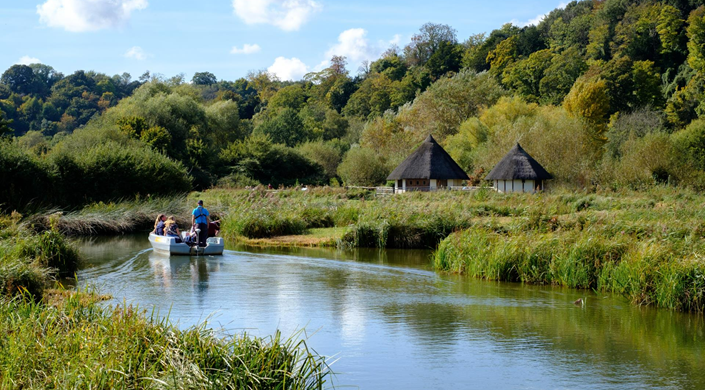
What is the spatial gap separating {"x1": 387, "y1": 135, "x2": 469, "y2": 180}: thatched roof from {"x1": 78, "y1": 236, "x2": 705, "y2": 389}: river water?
2463 cm

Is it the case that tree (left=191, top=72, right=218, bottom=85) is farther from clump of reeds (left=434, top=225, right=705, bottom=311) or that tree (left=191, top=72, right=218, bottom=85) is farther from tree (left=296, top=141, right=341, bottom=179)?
clump of reeds (left=434, top=225, right=705, bottom=311)

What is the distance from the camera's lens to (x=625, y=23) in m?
72.5

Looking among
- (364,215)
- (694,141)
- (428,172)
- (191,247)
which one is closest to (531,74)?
(694,141)

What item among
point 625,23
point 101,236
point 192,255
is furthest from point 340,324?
point 625,23

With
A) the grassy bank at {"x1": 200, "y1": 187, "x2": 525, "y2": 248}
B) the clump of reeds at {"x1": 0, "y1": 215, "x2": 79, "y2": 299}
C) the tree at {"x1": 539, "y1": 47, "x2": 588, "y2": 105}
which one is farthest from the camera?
the tree at {"x1": 539, "y1": 47, "x2": 588, "y2": 105}

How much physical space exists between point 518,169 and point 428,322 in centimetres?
2818

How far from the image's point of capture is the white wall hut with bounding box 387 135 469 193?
42.9 m

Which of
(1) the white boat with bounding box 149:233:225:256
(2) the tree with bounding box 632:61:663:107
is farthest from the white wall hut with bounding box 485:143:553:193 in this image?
(2) the tree with bounding box 632:61:663:107

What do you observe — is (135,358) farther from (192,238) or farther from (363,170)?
(363,170)

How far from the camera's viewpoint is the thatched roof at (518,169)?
126 ft

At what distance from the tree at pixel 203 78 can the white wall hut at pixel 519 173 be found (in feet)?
360

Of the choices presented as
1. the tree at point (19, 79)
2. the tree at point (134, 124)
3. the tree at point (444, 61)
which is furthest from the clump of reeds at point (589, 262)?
the tree at point (19, 79)

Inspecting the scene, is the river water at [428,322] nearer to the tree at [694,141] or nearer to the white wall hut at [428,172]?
the white wall hut at [428,172]

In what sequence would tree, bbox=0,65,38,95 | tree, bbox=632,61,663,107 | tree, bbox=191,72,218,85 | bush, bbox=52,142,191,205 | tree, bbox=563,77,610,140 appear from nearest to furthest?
bush, bbox=52,142,191,205
tree, bbox=563,77,610,140
tree, bbox=632,61,663,107
tree, bbox=0,65,38,95
tree, bbox=191,72,218,85
